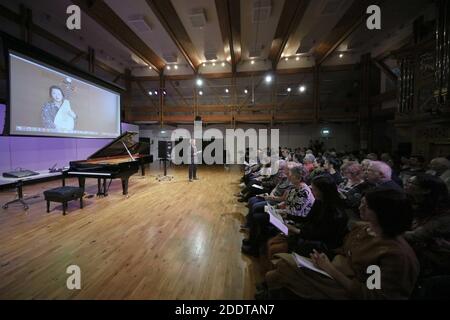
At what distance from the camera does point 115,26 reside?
20.4ft

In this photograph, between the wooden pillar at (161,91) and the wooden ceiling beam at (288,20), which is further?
the wooden pillar at (161,91)

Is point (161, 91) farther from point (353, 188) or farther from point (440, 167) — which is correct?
point (440, 167)

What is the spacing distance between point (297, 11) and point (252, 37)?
89.5 inches

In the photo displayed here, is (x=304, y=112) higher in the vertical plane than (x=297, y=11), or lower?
lower

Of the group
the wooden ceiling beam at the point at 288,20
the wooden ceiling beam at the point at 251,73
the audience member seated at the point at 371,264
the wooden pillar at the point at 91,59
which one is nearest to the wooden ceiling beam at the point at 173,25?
the wooden ceiling beam at the point at 251,73

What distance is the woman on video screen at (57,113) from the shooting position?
4.17m

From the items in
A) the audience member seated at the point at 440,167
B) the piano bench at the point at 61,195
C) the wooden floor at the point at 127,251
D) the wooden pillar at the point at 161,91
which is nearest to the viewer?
the wooden floor at the point at 127,251

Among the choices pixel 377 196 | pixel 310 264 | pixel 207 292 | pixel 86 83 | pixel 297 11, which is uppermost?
pixel 297 11

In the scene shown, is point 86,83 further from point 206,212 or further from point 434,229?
point 434,229

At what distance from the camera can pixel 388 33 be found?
24.2ft

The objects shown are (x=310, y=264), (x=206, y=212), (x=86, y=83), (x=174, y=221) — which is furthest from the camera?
(x=86, y=83)

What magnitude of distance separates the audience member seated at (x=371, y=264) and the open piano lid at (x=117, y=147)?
16.1ft

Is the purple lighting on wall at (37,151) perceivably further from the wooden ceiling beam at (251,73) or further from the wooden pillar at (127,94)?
the wooden ceiling beam at (251,73)
